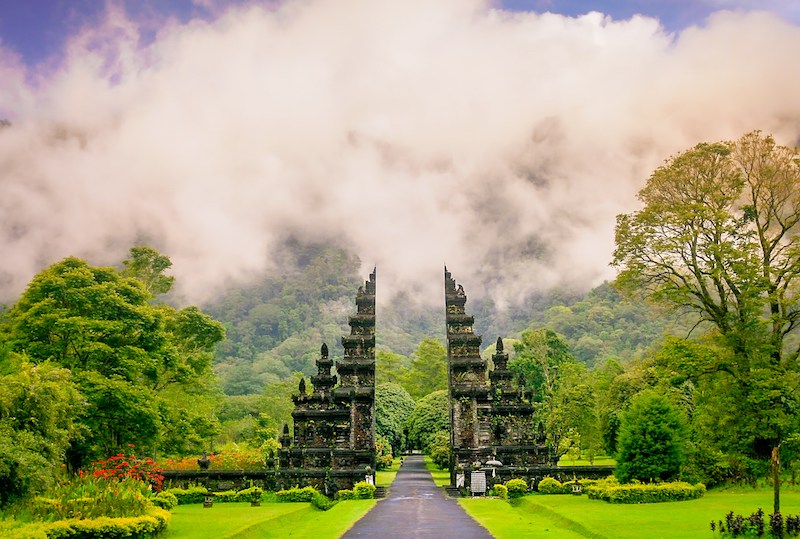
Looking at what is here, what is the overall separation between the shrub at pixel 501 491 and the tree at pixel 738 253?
37.2 ft

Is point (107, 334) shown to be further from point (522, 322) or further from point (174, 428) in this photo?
point (522, 322)

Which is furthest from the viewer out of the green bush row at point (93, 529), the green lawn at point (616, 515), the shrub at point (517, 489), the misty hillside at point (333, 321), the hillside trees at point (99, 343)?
the misty hillside at point (333, 321)

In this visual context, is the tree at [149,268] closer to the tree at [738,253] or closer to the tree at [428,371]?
the tree at [738,253]

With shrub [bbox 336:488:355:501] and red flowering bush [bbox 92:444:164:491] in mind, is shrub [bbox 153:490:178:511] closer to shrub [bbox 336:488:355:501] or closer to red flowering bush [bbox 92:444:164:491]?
red flowering bush [bbox 92:444:164:491]

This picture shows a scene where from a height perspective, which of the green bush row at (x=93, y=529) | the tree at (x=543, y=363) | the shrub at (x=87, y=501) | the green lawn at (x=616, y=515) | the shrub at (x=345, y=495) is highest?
the tree at (x=543, y=363)

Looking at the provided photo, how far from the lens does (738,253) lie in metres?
29.5

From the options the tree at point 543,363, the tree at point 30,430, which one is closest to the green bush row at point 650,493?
the tree at point 30,430

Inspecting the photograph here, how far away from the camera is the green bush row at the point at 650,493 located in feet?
81.0

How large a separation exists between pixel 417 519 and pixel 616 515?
22.1 feet

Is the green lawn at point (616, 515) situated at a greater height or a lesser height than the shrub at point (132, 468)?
lesser

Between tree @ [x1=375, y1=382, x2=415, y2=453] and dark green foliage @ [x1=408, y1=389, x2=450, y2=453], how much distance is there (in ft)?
5.21

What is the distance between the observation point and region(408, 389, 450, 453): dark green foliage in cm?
6812

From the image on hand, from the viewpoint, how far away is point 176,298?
6235 inches

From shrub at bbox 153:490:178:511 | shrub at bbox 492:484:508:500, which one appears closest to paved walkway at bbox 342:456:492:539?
shrub at bbox 492:484:508:500
